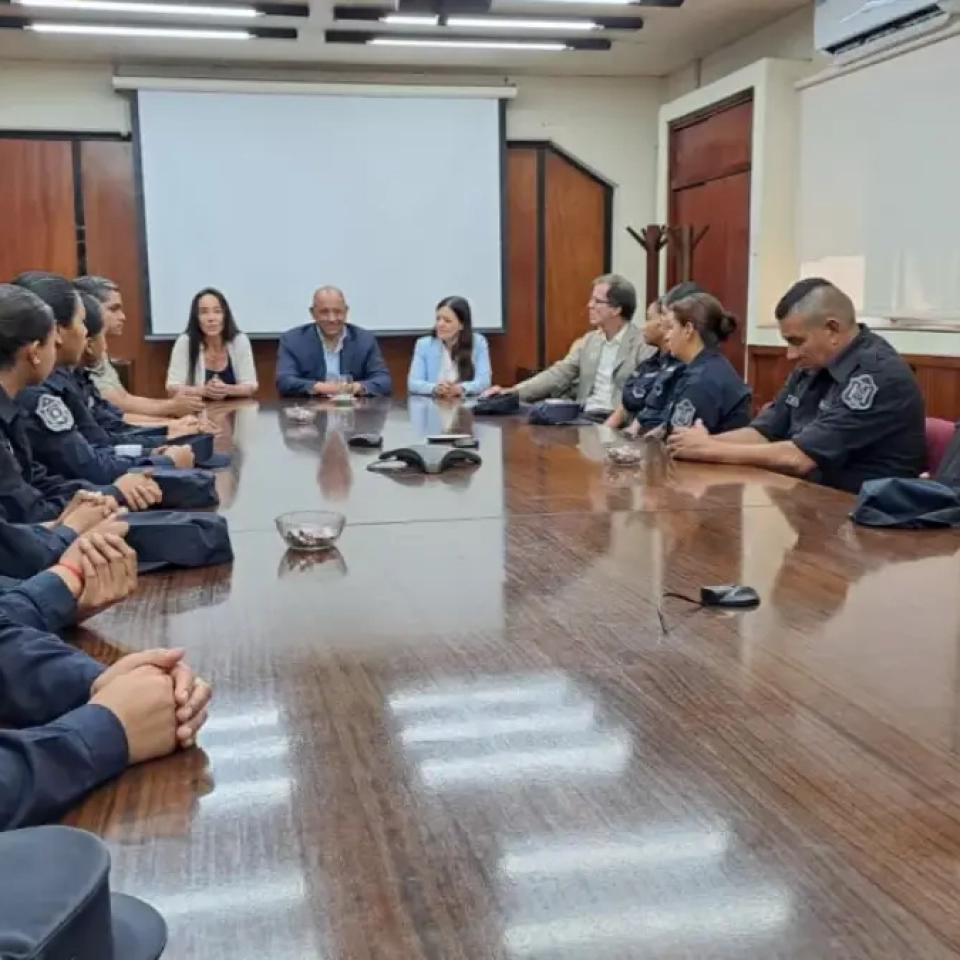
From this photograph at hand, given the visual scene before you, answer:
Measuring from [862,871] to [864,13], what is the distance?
4984 mm

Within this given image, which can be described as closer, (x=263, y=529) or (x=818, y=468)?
(x=263, y=529)

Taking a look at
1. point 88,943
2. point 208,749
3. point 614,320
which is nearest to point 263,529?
point 208,749

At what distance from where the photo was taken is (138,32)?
19.8 feet

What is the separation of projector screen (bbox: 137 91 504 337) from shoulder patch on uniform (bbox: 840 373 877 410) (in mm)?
4728

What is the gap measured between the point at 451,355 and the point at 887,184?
2244 mm

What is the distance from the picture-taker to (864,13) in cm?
492

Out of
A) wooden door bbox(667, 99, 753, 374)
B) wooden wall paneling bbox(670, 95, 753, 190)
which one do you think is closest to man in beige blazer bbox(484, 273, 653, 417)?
wooden door bbox(667, 99, 753, 374)

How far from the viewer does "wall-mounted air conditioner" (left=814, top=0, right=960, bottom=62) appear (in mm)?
4555

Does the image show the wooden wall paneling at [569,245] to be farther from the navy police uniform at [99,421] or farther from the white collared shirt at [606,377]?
the navy police uniform at [99,421]

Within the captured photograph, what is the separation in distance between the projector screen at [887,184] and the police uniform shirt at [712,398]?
1691mm

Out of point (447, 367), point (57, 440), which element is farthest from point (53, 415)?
point (447, 367)

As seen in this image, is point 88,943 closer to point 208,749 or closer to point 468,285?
point 208,749

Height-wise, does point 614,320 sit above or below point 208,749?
above

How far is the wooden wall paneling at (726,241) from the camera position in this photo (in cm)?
627
